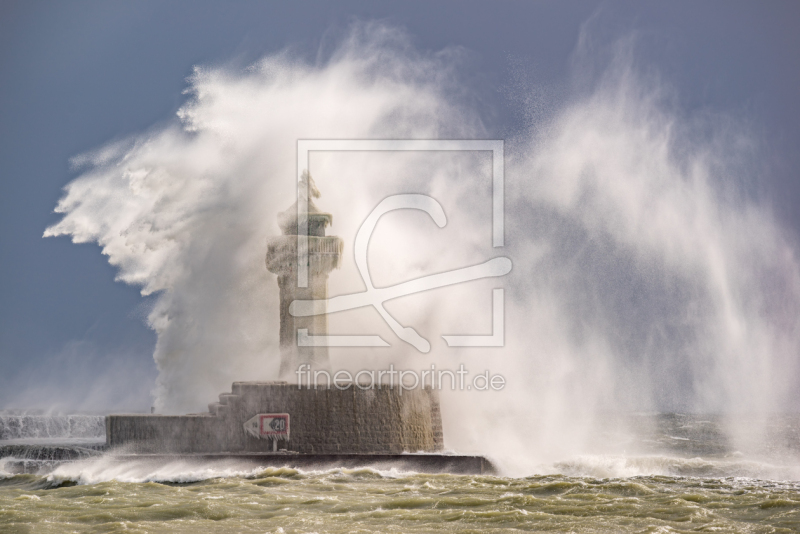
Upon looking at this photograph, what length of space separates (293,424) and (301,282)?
15.0ft

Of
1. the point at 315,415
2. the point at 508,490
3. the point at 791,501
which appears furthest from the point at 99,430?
the point at 791,501

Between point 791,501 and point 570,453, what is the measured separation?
1089 centimetres

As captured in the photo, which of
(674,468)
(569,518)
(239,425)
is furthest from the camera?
(674,468)

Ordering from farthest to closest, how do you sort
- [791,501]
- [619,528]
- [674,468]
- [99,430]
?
[99,430]
[674,468]
[791,501]
[619,528]

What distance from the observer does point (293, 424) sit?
17.3 metres

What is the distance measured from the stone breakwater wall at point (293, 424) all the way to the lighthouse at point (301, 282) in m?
2.89

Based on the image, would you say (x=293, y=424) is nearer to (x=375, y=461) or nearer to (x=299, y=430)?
(x=299, y=430)

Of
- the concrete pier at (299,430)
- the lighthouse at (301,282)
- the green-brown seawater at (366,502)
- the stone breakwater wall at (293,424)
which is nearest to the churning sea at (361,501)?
the green-brown seawater at (366,502)

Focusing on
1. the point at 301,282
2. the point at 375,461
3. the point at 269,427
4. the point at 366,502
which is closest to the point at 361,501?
the point at 366,502

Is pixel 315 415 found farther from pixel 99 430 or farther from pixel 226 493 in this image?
pixel 99 430

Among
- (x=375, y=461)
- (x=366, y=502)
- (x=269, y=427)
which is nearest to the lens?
(x=366, y=502)

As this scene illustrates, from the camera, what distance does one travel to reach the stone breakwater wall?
16422 mm

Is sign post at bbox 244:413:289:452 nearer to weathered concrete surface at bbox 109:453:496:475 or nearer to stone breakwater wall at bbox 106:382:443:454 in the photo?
stone breakwater wall at bbox 106:382:443:454

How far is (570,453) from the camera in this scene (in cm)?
2297
